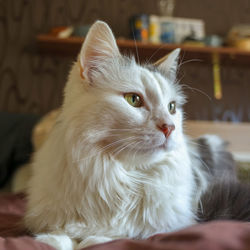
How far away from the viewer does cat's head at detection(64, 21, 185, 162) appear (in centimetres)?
83

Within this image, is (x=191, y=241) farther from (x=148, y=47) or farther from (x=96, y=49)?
(x=148, y=47)

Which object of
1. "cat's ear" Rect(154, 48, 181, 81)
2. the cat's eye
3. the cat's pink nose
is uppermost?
"cat's ear" Rect(154, 48, 181, 81)

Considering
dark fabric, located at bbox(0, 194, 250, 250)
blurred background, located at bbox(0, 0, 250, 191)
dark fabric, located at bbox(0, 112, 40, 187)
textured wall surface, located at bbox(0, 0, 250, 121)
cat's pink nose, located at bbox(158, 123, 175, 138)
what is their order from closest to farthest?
1. dark fabric, located at bbox(0, 194, 250, 250)
2. cat's pink nose, located at bbox(158, 123, 175, 138)
3. dark fabric, located at bbox(0, 112, 40, 187)
4. blurred background, located at bbox(0, 0, 250, 191)
5. textured wall surface, located at bbox(0, 0, 250, 121)

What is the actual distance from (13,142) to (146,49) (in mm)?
1291

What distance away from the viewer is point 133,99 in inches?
35.4

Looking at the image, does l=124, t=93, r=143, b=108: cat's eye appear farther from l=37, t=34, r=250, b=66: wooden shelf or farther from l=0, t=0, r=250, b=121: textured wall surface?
l=0, t=0, r=250, b=121: textured wall surface

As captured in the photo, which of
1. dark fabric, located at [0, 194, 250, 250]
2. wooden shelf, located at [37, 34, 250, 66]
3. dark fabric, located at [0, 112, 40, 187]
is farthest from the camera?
wooden shelf, located at [37, 34, 250, 66]

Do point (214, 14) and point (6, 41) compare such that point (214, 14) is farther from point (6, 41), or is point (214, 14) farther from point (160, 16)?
point (6, 41)

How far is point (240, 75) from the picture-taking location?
282 cm

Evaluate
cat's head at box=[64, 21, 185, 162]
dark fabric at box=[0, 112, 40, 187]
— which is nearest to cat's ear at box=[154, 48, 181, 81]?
cat's head at box=[64, 21, 185, 162]

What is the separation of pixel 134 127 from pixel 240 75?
2.36 m

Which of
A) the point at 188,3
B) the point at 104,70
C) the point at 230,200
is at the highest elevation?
the point at 188,3

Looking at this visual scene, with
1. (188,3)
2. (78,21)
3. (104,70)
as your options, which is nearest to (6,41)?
(78,21)

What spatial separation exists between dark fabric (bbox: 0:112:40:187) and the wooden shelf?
2.25 ft
